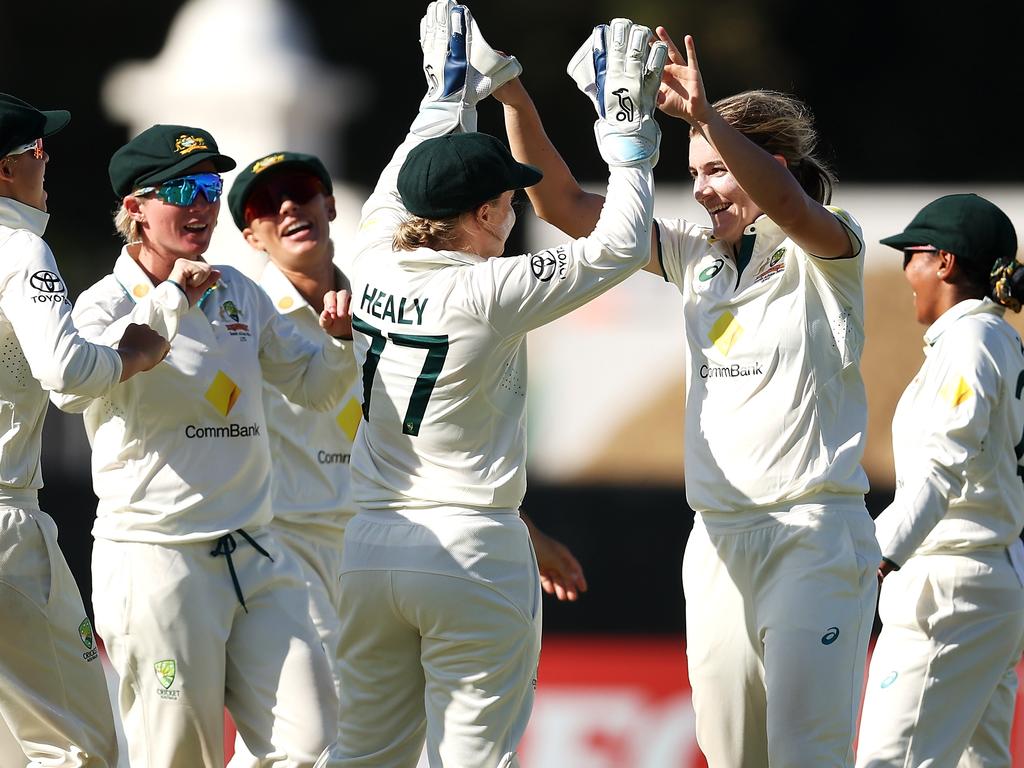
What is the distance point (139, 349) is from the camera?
4109mm

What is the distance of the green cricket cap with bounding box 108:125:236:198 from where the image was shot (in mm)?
4477

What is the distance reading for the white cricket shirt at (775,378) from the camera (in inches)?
154

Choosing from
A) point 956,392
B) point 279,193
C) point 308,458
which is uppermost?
point 279,193

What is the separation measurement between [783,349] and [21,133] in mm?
1958

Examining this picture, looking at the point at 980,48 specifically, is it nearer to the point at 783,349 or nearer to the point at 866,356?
the point at 866,356

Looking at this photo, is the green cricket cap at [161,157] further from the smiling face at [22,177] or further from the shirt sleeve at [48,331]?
the shirt sleeve at [48,331]

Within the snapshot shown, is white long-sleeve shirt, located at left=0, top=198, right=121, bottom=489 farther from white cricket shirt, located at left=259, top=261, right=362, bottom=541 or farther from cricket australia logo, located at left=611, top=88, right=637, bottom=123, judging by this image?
cricket australia logo, located at left=611, top=88, right=637, bottom=123

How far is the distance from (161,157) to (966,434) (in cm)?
224

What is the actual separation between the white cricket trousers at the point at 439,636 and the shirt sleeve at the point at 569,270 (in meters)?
0.47

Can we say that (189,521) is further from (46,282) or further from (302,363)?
(46,282)

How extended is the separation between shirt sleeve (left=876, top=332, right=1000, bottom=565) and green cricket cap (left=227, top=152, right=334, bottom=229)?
83.1 inches

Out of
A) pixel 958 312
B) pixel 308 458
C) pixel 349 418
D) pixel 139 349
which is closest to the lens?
pixel 139 349

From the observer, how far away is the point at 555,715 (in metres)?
6.64

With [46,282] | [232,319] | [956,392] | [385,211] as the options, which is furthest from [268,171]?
[956,392]
